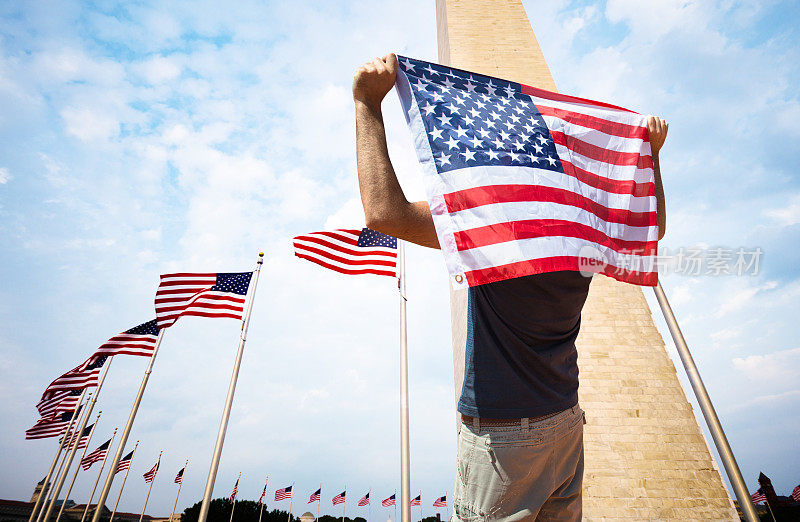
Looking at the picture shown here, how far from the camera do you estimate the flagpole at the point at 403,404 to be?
5727 mm

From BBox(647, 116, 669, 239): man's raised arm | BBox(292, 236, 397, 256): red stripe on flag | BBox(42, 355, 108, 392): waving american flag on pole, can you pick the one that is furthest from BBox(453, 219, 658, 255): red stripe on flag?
BBox(42, 355, 108, 392): waving american flag on pole

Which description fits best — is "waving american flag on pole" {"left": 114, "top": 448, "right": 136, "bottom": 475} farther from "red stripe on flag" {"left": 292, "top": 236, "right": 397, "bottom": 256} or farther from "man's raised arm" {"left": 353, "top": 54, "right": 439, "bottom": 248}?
"man's raised arm" {"left": 353, "top": 54, "right": 439, "bottom": 248}

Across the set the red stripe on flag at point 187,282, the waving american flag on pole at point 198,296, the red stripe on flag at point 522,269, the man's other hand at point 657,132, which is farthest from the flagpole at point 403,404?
the red stripe on flag at point 522,269

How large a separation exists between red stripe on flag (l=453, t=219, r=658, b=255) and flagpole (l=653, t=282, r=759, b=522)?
3.99 meters

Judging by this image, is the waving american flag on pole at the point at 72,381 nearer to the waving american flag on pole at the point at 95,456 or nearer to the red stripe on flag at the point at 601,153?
the waving american flag on pole at the point at 95,456

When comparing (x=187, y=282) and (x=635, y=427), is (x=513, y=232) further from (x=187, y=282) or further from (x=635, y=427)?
(x=187, y=282)

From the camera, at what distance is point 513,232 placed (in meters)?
1.60

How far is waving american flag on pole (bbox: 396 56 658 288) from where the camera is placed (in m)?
1.53

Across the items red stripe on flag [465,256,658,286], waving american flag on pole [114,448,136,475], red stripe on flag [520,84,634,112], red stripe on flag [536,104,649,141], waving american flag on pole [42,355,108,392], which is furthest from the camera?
waving american flag on pole [114,448,136,475]

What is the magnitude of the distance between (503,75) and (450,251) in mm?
12388

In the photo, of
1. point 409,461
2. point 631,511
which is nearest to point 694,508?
point 631,511

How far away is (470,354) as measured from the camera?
4.64ft

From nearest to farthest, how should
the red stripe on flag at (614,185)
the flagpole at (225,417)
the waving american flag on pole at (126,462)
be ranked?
the red stripe on flag at (614,185)
the flagpole at (225,417)
the waving american flag on pole at (126,462)

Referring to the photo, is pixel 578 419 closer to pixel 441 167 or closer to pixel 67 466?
pixel 441 167
